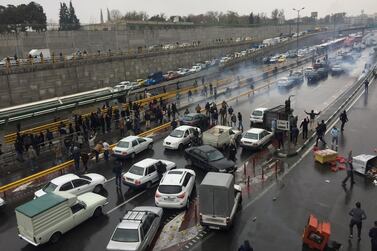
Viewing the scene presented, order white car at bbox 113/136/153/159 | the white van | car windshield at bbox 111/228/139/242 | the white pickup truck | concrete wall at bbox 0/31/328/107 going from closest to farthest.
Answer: car windshield at bbox 111/228/139/242, the white pickup truck, white car at bbox 113/136/153/159, the white van, concrete wall at bbox 0/31/328/107

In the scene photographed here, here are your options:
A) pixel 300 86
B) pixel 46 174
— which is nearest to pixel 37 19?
pixel 300 86

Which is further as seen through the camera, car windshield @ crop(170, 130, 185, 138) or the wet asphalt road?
car windshield @ crop(170, 130, 185, 138)

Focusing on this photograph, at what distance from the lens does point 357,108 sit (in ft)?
113

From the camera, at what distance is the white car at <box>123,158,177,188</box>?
709 inches

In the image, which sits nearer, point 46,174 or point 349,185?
point 349,185

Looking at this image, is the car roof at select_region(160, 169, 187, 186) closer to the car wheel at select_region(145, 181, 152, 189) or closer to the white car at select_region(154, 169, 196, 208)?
the white car at select_region(154, 169, 196, 208)

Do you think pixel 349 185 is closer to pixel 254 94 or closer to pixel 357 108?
pixel 357 108

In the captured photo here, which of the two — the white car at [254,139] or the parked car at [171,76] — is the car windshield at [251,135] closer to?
the white car at [254,139]

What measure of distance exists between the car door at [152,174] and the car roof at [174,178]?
1.57m

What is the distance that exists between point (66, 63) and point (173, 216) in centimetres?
3700

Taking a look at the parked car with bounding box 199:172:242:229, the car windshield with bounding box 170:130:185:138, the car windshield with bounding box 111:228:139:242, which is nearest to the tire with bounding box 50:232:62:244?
the car windshield with bounding box 111:228:139:242

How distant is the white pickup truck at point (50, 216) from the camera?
1327 centimetres

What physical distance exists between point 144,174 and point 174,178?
2163mm

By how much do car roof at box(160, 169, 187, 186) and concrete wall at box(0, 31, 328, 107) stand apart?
30.9m
